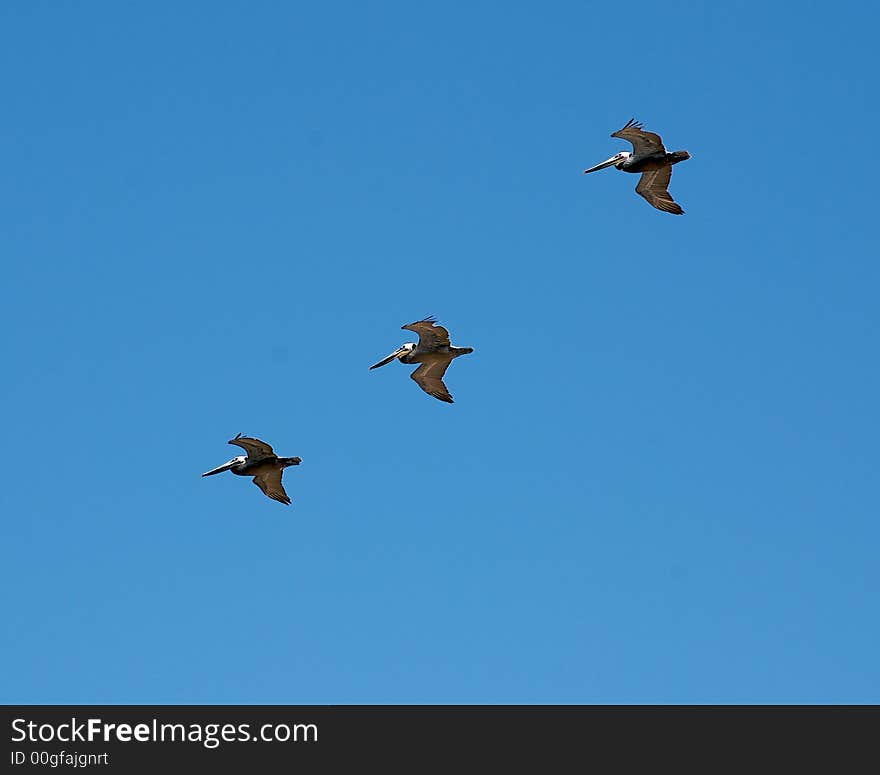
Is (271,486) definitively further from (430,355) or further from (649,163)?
(649,163)

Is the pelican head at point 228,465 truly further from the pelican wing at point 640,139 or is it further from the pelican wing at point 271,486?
the pelican wing at point 640,139

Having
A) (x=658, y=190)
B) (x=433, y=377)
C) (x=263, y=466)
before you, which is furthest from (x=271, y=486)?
(x=658, y=190)

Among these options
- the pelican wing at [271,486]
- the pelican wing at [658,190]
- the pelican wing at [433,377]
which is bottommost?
the pelican wing at [271,486]

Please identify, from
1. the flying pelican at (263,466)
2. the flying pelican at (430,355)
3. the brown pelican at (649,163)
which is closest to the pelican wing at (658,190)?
the brown pelican at (649,163)

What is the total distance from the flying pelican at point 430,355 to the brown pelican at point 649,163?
7.36 meters

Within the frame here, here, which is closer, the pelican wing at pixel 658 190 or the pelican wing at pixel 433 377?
the pelican wing at pixel 658 190

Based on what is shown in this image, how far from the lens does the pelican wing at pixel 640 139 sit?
59.1 metres

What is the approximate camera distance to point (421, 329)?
6025 cm

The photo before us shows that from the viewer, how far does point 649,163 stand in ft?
198

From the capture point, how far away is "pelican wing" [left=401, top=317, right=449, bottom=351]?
59719 millimetres

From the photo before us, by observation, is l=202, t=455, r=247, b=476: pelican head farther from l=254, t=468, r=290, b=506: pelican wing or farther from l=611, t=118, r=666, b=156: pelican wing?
l=611, t=118, r=666, b=156: pelican wing
